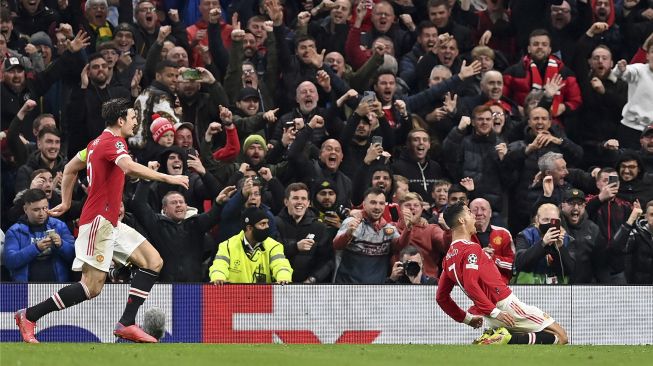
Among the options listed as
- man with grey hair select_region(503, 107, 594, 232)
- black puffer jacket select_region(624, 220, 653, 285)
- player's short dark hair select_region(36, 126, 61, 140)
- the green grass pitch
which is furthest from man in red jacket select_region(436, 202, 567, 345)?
player's short dark hair select_region(36, 126, 61, 140)

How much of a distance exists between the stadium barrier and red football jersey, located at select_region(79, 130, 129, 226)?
269 centimetres

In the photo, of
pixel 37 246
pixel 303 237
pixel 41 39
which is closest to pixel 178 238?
pixel 303 237

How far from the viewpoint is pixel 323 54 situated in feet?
66.5

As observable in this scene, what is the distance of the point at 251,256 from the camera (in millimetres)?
16297

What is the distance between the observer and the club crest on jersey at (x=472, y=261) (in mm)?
13735

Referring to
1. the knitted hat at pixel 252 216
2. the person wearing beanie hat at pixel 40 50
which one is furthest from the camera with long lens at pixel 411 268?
the person wearing beanie hat at pixel 40 50

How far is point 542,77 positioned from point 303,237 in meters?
5.18

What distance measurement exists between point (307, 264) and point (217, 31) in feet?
15.4

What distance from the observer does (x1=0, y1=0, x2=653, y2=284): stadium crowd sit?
1677 cm

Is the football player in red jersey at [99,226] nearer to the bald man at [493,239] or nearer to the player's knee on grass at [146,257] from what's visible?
Result: the player's knee on grass at [146,257]

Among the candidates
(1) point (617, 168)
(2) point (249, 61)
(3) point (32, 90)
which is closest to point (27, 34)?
(3) point (32, 90)

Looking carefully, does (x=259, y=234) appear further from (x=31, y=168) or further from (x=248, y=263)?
(x=31, y=168)

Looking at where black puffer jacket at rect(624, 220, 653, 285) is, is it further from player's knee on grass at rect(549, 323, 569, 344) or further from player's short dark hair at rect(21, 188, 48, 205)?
player's short dark hair at rect(21, 188, 48, 205)

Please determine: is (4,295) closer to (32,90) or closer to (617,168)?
(32,90)
